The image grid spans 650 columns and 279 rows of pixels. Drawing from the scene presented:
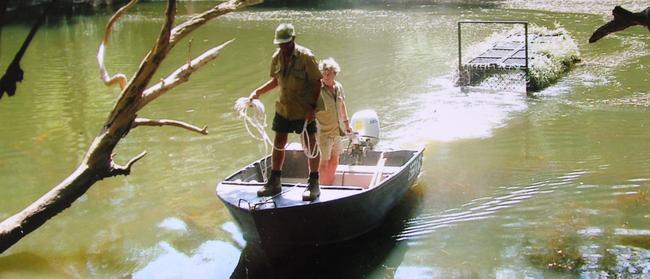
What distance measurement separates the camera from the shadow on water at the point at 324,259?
6.88 metres

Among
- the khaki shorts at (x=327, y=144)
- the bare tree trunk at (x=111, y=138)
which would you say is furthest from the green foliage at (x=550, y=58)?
the bare tree trunk at (x=111, y=138)

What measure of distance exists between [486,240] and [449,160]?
296 centimetres

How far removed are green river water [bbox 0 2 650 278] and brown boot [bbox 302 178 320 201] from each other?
0.65 metres

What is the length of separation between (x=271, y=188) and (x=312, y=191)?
16.7 inches

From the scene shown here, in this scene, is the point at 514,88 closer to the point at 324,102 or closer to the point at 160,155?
the point at 160,155

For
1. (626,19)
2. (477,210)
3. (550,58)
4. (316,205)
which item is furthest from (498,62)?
(626,19)

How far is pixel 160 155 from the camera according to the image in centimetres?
1119

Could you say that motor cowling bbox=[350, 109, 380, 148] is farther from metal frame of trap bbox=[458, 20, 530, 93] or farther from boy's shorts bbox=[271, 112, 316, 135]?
metal frame of trap bbox=[458, 20, 530, 93]

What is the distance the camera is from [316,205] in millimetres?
6664

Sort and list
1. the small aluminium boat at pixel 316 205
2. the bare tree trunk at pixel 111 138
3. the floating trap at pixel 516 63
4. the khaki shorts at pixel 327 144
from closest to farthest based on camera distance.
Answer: the bare tree trunk at pixel 111 138, the small aluminium boat at pixel 316 205, the khaki shorts at pixel 327 144, the floating trap at pixel 516 63

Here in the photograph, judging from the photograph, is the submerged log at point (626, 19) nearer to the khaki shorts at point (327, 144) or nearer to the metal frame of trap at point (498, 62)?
the khaki shorts at point (327, 144)

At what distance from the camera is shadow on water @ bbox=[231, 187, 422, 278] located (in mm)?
6879

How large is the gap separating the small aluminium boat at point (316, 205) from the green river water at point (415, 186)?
21 centimetres

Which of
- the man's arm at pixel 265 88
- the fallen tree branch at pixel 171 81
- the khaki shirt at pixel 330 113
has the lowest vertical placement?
the khaki shirt at pixel 330 113
